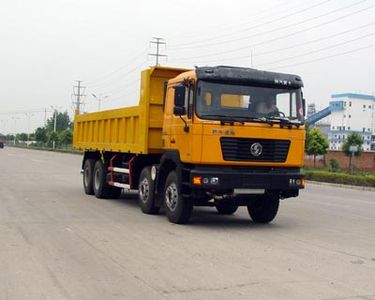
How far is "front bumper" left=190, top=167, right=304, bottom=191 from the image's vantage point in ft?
34.9

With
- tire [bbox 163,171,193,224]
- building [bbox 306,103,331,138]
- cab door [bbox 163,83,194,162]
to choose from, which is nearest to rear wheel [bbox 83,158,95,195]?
cab door [bbox 163,83,194,162]

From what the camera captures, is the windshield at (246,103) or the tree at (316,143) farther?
the tree at (316,143)

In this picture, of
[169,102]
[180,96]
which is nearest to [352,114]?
[169,102]

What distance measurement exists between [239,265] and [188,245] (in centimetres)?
161

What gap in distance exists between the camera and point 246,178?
35.6 feet

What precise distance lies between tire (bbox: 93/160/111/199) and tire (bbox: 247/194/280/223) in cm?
518

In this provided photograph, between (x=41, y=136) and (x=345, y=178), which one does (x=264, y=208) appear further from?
(x=41, y=136)

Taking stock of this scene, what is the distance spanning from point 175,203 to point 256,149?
1.94 m

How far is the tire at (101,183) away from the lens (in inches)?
644

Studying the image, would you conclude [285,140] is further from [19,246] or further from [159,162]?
[19,246]

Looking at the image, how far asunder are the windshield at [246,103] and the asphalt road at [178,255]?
7.10ft

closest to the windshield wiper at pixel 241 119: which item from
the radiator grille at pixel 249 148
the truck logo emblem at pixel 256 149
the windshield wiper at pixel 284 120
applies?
the windshield wiper at pixel 284 120

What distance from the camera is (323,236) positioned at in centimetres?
1063

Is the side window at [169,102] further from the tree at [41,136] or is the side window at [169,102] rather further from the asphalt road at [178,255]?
the tree at [41,136]
